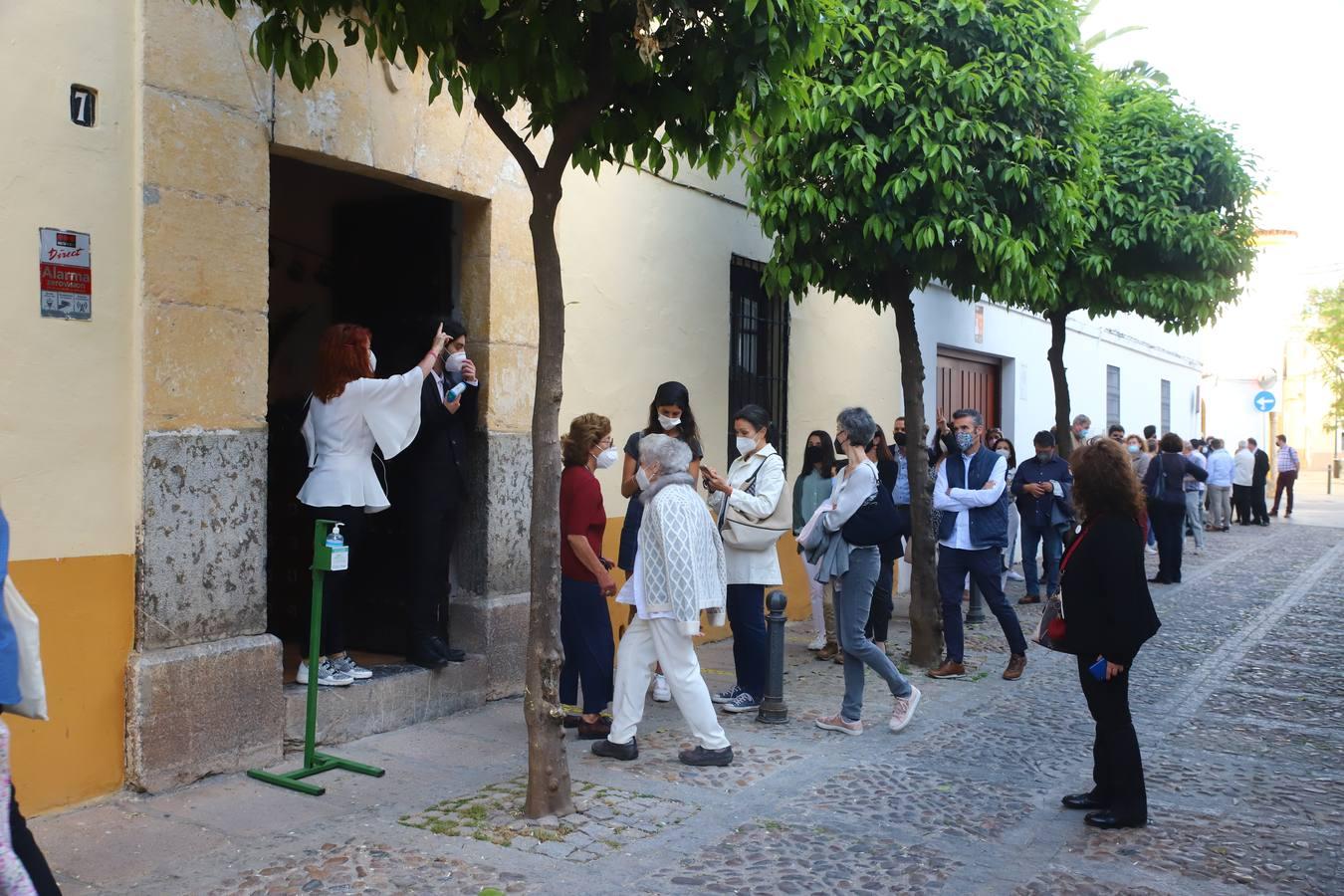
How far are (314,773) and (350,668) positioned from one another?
786 mm

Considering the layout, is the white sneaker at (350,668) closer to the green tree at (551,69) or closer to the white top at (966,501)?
the green tree at (551,69)

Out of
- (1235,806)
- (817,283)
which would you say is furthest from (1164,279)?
(1235,806)

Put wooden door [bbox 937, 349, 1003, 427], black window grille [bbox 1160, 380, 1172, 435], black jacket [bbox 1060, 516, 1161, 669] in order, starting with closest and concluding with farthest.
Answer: black jacket [bbox 1060, 516, 1161, 669] < wooden door [bbox 937, 349, 1003, 427] < black window grille [bbox 1160, 380, 1172, 435]

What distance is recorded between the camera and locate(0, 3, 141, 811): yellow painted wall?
4.60 meters

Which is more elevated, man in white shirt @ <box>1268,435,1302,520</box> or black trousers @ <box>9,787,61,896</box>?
man in white shirt @ <box>1268,435,1302,520</box>

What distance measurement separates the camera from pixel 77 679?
15.5 ft

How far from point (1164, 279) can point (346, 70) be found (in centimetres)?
994

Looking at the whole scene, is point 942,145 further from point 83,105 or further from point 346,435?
point 83,105

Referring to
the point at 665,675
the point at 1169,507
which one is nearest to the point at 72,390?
the point at 665,675

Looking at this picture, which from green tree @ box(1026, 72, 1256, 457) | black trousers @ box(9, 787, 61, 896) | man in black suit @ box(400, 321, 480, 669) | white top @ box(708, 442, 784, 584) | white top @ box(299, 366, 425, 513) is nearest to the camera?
black trousers @ box(9, 787, 61, 896)

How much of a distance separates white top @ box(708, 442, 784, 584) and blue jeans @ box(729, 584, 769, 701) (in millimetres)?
74

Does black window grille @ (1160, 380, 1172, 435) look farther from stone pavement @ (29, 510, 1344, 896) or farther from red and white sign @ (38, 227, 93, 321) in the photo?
red and white sign @ (38, 227, 93, 321)

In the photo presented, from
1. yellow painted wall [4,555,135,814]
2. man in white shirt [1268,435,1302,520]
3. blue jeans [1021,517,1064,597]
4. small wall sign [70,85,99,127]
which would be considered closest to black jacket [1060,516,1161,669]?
yellow painted wall [4,555,135,814]

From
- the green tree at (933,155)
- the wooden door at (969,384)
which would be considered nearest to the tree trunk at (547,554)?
the green tree at (933,155)
